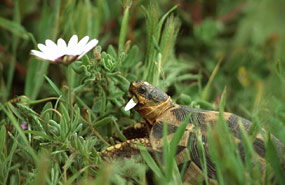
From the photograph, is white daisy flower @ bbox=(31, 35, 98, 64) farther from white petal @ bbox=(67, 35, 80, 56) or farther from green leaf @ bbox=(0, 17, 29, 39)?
green leaf @ bbox=(0, 17, 29, 39)

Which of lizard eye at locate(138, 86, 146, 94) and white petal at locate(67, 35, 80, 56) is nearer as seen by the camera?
white petal at locate(67, 35, 80, 56)

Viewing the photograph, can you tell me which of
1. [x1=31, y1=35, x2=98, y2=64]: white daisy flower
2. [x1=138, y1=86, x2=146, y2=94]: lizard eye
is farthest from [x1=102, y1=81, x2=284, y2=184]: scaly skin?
[x1=31, y1=35, x2=98, y2=64]: white daisy flower

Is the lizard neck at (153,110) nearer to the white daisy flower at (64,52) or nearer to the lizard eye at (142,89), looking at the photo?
the lizard eye at (142,89)

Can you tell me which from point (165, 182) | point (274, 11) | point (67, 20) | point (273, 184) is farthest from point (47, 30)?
point (274, 11)

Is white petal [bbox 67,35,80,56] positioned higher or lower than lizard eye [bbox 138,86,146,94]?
higher

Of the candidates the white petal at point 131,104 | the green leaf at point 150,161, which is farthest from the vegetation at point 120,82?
the white petal at point 131,104

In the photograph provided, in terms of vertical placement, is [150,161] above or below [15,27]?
below

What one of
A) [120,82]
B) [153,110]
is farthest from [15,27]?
[153,110]

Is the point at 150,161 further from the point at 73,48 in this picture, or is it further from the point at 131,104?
the point at 73,48
